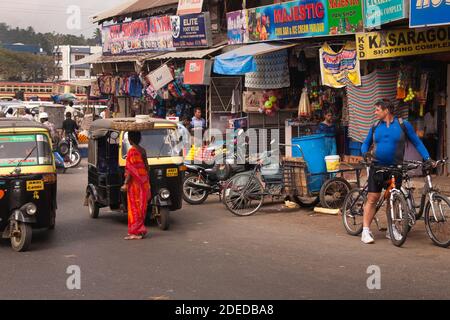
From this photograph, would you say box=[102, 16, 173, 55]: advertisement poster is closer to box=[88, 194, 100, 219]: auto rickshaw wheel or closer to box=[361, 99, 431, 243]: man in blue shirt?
box=[88, 194, 100, 219]: auto rickshaw wheel

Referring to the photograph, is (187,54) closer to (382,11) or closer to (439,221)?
(382,11)

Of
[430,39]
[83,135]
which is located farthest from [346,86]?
[83,135]

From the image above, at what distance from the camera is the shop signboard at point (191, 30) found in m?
21.0

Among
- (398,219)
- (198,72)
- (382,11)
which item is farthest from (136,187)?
(198,72)

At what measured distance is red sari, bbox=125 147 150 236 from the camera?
9.96 meters

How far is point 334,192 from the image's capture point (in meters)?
12.0

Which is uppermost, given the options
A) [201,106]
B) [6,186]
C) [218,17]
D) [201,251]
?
[218,17]

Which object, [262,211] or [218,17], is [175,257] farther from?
[218,17]

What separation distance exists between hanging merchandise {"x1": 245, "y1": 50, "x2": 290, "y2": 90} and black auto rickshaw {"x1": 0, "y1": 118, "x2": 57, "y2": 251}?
28.0 feet

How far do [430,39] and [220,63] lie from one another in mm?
6413

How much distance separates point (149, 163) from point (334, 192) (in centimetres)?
336

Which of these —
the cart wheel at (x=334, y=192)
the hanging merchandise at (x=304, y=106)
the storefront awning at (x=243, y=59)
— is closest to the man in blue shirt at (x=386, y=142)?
the cart wheel at (x=334, y=192)

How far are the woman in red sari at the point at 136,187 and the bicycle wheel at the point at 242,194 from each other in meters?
2.22

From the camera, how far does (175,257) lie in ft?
27.8
